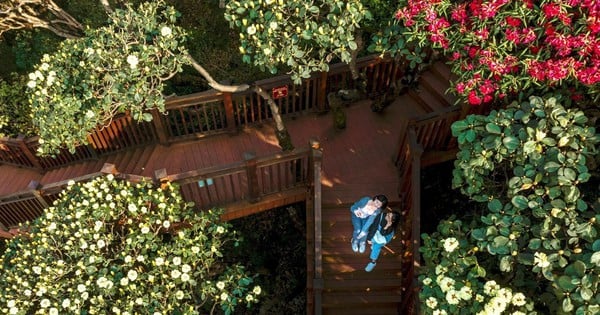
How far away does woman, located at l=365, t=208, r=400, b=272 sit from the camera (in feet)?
26.4

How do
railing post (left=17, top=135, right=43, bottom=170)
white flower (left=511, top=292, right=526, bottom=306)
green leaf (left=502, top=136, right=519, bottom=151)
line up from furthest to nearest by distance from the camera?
railing post (left=17, top=135, right=43, bottom=170), green leaf (left=502, top=136, right=519, bottom=151), white flower (left=511, top=292, right=526, bottom=306)

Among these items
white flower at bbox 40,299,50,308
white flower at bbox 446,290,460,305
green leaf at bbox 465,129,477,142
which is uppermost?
green leaf at bbox 465,129,477,142

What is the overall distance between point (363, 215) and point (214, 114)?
372 cm

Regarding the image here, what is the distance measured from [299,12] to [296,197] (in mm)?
3610

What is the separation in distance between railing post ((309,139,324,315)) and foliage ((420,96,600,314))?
2181 mm

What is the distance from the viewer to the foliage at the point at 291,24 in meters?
6.52

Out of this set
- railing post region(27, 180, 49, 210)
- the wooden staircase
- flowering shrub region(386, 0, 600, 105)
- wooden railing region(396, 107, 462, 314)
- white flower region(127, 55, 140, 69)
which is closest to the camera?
flowering shrub region(386, 0, 600, 105)

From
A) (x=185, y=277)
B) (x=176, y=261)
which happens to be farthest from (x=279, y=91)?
(x=185, y=277)

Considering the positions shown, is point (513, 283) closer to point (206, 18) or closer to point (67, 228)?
point (67, 228)

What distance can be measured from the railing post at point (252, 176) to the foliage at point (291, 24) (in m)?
1.52

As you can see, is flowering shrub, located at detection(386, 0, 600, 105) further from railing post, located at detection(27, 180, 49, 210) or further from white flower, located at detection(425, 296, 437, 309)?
railing post, located at detection(27, 180, 49, 210)

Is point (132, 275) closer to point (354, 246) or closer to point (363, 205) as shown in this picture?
point (354, 246)

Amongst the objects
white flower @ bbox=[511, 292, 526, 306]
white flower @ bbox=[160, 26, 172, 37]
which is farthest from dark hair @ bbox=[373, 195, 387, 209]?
white flower @ bbox=[160, 26, 172, 37]

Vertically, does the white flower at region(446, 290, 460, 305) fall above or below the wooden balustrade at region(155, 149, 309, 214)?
above
